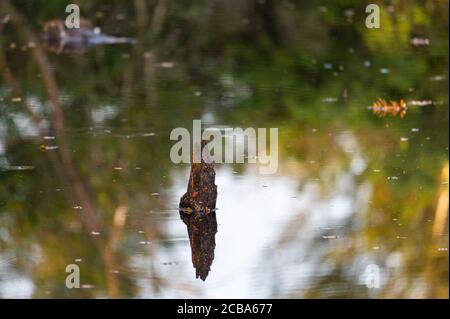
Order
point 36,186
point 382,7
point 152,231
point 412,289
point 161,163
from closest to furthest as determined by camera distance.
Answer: point 412,289
point 152,231
point 36,186
point 161,163
point 382,7

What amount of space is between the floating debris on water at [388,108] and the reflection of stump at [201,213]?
147 inches

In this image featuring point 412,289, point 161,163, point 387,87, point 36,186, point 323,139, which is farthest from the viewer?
point 387,87

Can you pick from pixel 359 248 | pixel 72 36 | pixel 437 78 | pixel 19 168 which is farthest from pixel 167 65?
pixel 359 248

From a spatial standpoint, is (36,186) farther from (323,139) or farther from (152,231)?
(323,139)

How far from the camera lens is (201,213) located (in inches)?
264

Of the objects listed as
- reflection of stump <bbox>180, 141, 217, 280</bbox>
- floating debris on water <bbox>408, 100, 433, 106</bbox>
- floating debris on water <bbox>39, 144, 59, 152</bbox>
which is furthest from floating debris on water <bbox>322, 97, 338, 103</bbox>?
reflection of stump <bbox>180, 141, 217, 280</bbox>

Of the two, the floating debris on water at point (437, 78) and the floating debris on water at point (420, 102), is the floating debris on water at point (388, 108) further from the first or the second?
the floating debris on water at point (437, 78)

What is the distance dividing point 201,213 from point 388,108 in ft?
13.1

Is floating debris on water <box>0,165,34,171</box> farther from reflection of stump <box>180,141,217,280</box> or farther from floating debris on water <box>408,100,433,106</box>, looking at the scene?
floating debris on water <box>408,100,433,106</box>

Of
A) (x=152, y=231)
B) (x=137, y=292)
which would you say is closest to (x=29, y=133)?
(x=152, y=231)

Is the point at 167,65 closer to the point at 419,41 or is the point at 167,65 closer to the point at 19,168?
the point at 419,41

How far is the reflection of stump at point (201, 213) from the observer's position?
20.3 ft

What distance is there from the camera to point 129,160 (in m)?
8.14
